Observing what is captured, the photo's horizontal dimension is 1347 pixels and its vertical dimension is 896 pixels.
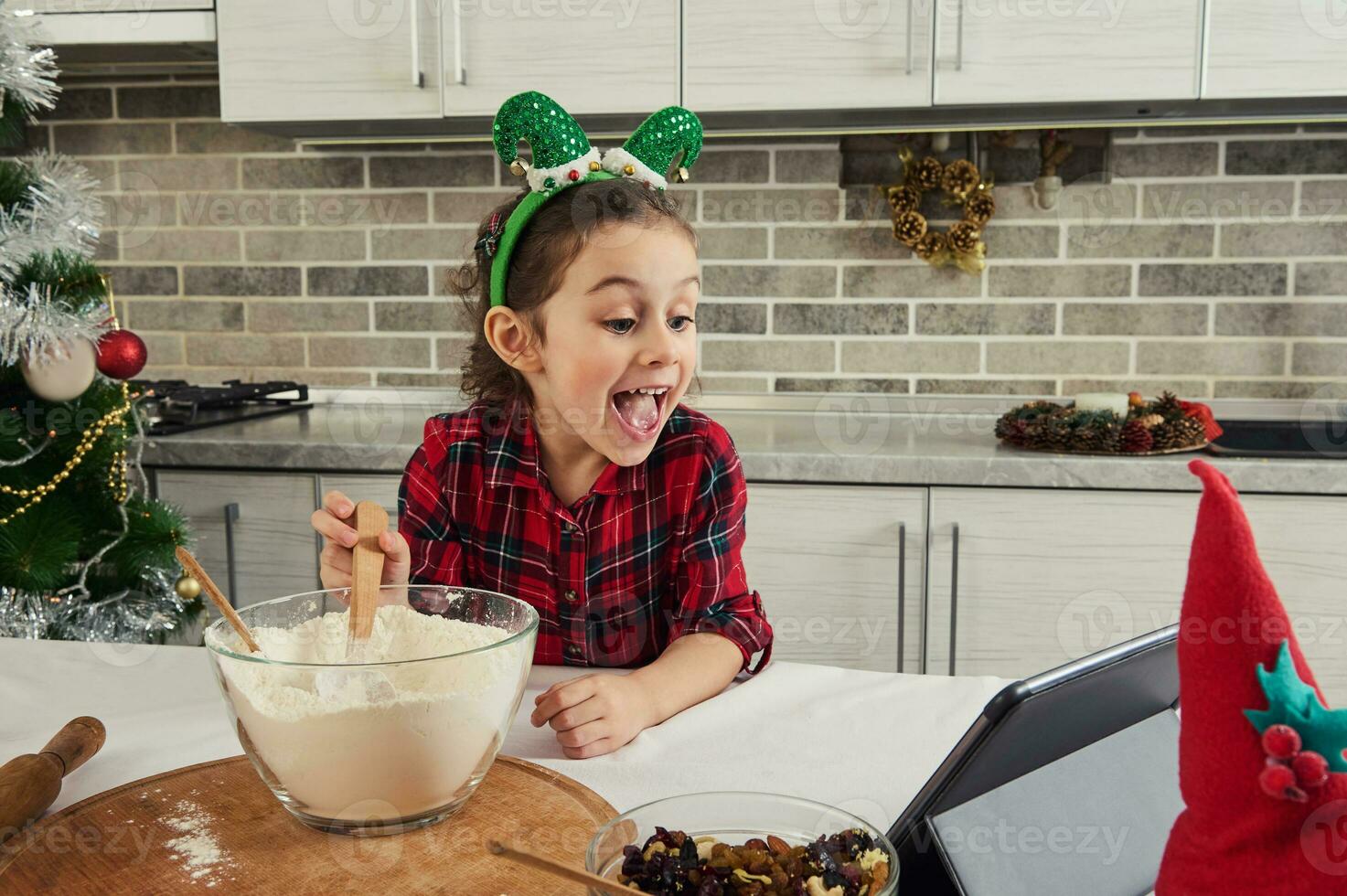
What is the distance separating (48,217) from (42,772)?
3.96ft

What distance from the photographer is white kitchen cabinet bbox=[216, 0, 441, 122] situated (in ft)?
7.38

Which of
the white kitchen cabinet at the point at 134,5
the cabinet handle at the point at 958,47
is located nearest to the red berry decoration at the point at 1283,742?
the cabinet handle at the point at 958,47

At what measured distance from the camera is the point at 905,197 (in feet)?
8.12

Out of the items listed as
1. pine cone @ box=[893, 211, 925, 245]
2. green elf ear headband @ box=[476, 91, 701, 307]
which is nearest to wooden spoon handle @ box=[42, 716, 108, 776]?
green elf ear headband @ box=[476, 91, 701, 307]

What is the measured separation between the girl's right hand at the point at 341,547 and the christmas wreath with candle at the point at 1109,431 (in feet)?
4.27

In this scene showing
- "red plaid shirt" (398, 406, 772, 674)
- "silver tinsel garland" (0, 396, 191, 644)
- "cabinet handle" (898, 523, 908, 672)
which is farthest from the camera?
"cabinet handle" (898, 523, 908, 672)

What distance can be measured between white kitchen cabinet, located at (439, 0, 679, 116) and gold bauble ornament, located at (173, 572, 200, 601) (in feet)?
3.39

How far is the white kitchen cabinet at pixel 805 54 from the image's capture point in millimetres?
2125

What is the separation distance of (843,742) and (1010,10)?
168 cm

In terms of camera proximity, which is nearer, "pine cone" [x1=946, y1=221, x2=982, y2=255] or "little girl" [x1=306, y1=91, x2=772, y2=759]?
"little girl" [x1=306, y1=91, x2=772, y2=759]

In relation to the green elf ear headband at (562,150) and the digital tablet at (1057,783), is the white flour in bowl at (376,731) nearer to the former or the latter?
the digital tablet at (1057,783)

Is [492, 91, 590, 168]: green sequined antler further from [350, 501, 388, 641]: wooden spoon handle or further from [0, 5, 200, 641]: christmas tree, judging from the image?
[0, 5, 200, 641]: christmas tree

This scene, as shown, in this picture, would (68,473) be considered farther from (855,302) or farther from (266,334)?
(855,302)

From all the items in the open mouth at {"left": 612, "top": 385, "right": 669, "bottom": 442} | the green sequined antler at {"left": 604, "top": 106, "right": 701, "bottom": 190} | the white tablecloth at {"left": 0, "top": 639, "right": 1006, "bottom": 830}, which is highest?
the green sequined antler at {"left": 604, "top": 106, "right": 701, "bottom": 190}
